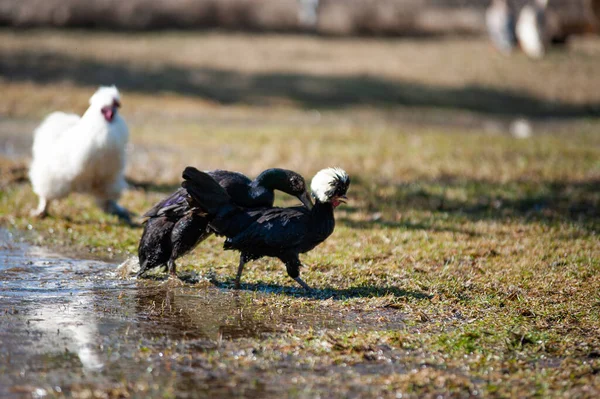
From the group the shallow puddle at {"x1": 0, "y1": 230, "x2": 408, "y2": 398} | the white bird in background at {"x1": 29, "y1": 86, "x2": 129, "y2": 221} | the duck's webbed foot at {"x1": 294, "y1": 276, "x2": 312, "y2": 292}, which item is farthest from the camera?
the white bird in background at {"x1": 29, "y1": 86, "x2": 129, "y2": 221}

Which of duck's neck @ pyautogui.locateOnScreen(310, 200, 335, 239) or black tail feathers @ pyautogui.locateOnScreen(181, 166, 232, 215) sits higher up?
black tail feathers @ pyautogui.locateOnScreen(181, 166, 232, 215)

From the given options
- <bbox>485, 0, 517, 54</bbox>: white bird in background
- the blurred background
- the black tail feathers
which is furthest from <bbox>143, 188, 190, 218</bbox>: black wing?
<bbox>485, 0, 517, 54</bbox>: white bird in background

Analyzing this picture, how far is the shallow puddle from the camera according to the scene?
452 centimetres

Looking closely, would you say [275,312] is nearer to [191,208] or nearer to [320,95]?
[191,208]

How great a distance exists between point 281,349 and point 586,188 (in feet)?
25.9

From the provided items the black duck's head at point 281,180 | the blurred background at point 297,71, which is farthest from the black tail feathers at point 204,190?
the blurred background at point 297,71

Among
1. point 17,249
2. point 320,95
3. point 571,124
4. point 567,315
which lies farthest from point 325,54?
point 567,315

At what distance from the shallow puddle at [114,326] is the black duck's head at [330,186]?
92cm

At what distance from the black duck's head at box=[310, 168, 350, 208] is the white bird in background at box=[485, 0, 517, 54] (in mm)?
18892

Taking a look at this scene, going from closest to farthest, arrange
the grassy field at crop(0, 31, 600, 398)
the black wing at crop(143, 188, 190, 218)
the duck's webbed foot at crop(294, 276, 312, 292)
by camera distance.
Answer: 1. the grassy field at crop(0, 31, 600, 398)
2. the duck's webbed foot at crop(294, 276, 312, 292)
3. the black wing at crop(143, 188, 190, 218)

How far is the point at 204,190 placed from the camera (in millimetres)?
6543

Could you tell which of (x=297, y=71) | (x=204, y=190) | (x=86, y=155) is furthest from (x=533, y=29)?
(x=204, y=190)

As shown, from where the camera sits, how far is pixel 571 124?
21188 mm

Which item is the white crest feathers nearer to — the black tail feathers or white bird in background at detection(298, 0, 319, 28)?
the black tail feathers
